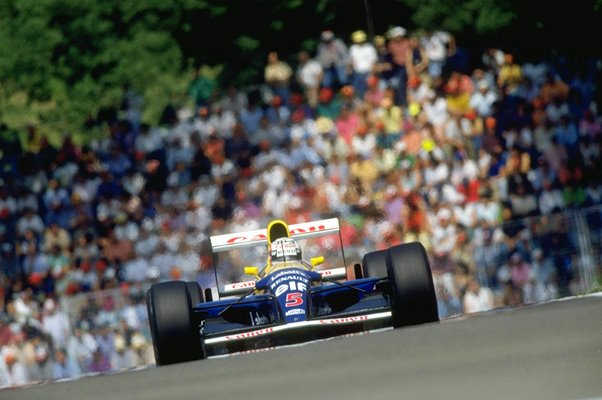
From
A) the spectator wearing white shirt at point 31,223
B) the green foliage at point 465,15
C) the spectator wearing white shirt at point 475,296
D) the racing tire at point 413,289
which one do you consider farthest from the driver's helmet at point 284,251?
the green foliage at point 465,15

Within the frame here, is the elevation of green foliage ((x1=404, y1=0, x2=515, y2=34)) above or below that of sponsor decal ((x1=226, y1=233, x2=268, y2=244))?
above

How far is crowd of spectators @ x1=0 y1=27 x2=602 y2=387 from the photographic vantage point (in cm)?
1605

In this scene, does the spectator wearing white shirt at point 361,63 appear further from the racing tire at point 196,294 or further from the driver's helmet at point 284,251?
Result: the driver's helmet at point 284,251

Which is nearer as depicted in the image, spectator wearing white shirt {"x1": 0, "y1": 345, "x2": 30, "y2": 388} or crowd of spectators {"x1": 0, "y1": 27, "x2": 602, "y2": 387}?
spectator wearing white shirt {"x1": 0, "y1": 345, "x2": 30, "y2": 388}

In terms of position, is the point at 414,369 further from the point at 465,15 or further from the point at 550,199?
the point at 465,15

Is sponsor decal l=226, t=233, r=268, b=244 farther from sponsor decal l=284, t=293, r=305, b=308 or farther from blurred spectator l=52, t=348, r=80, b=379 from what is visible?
blurred spectator l=52, t=348, r=80, b=379

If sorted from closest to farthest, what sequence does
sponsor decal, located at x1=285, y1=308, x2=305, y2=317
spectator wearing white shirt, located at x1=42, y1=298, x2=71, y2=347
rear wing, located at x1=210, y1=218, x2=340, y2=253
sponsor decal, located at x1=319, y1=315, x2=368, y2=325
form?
sponsor decal, located at x1=319, y1=315, x2=368, y2=325, sponsor decal, located at x1=285, y1=308, x2=305, y2=317, rear wing, located at x1=210, y1=218, x2=340, y2=253, spectator wearing white shirt, located at x1=42, y1=298, x2=71, y2=347

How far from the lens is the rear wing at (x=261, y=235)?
510 inches

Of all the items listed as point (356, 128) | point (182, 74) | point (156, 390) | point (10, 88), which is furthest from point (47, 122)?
point (156, 390)

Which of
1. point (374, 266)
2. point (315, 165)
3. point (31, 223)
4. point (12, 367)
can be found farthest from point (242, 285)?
point (31, 223)

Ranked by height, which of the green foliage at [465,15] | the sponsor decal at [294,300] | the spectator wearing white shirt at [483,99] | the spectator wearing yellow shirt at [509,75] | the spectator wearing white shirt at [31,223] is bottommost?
the sponsor decal at [294,300]

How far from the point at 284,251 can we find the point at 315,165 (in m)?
4.75

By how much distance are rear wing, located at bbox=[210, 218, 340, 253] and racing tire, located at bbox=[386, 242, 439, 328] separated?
2873mm

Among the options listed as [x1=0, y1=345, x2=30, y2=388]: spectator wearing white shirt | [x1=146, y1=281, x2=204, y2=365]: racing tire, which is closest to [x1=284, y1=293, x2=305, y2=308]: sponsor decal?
[x1=146, y1=281, x2=204, y2=365]: racing tire
